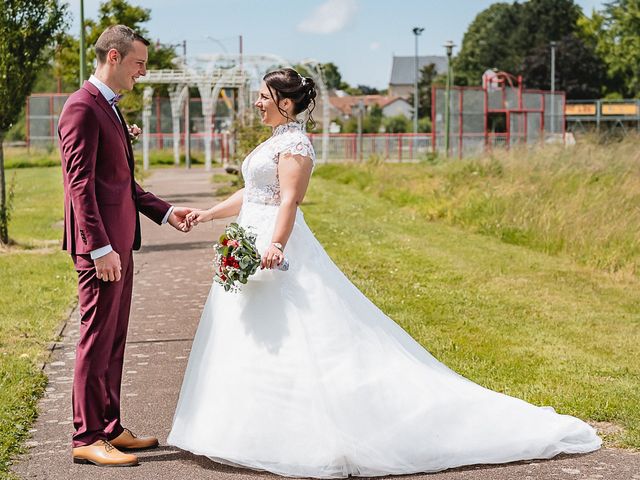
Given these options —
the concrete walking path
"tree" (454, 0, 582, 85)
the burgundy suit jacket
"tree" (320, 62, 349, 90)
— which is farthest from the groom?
"tree" (320, 62, 349, 90)

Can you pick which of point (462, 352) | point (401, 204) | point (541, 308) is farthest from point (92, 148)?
point (401, 204)

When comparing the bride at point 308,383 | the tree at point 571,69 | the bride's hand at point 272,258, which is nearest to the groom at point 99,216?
the bride at point 308,383

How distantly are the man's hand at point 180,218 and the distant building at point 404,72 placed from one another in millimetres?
165845

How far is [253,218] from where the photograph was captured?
229 inches

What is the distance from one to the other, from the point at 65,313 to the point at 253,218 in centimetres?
513

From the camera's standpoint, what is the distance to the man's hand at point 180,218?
6.31 metres

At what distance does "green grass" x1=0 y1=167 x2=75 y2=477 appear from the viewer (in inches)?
260

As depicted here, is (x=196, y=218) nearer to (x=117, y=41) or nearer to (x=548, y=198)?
(x=117, y=41)

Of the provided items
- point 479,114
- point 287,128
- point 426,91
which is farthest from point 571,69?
point 287,128

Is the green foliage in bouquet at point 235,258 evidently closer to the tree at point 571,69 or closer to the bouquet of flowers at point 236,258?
the bouquet of flowers at point 236,258

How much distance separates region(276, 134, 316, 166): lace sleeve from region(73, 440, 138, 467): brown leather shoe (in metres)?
1.71

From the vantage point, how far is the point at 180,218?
20.9 feet

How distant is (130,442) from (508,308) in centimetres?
568

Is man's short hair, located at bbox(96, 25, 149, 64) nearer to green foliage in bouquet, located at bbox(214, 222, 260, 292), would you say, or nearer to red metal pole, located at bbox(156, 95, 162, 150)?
green foliage in bouquet, located at bbox(214, 222, 260, 292)
